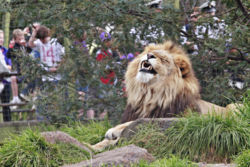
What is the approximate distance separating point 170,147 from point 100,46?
279 centimetres

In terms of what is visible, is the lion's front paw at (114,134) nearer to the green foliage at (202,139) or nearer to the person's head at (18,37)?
the green foliage at (202,139)

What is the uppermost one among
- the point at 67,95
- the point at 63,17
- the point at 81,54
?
the point at 63,17

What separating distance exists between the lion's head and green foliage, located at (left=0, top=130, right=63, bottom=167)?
132cm

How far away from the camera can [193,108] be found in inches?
185

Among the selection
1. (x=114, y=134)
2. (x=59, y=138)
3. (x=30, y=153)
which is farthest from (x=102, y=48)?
(x=30, y=153)

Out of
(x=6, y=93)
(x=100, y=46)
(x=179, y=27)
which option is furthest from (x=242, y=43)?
(x=6, y=93)

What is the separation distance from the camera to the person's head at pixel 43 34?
7298 mm

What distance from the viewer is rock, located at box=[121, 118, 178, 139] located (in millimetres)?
4141

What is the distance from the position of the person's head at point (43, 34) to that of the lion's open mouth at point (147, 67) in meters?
2.84

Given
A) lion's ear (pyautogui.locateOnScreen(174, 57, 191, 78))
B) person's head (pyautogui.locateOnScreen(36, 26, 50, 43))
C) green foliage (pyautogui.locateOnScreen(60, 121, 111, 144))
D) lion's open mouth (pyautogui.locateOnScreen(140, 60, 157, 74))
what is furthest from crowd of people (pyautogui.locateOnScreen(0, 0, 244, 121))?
lion's open mouth (pyautogui.locateOnScreen(140, 60, 157, 74))

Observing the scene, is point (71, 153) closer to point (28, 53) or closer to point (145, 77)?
point (145, 77)

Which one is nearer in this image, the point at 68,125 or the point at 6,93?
the point at 68,125

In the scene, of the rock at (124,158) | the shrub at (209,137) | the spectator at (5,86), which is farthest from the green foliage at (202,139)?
the spectator at (5,86)

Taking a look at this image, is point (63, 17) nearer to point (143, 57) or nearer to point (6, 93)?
point (143, 57)
